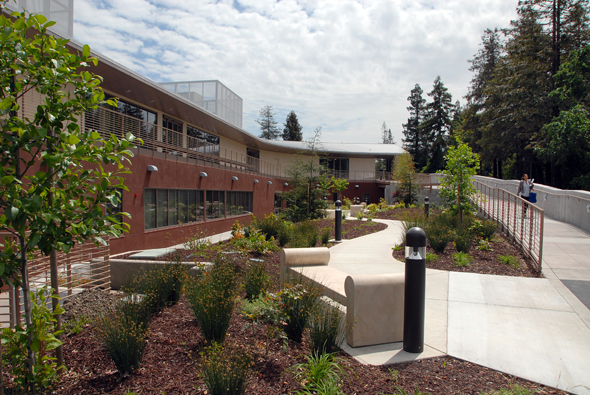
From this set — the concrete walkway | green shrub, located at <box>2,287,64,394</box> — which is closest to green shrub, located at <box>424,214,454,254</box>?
the concrete walkway

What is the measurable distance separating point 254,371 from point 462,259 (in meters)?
6.58

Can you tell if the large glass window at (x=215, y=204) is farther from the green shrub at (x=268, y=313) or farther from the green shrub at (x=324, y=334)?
the green shrub at (x=324, y=334)

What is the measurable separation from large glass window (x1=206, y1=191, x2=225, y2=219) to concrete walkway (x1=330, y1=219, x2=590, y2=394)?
10957 mm

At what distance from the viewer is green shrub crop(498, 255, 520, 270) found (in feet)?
27.1

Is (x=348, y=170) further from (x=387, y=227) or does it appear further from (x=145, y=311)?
(x=145, y=311)

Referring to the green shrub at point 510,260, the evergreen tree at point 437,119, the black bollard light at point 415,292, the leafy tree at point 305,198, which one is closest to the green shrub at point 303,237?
the green shrub at point 510,260

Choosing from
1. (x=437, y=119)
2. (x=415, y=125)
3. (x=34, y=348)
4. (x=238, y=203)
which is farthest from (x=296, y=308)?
(x=415, y=125)

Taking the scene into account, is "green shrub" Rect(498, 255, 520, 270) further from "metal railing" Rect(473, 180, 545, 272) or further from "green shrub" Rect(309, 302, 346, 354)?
"green shrub" Rect(309, 302, 346, 354)

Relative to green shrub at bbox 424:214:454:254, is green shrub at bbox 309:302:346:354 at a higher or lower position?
lower

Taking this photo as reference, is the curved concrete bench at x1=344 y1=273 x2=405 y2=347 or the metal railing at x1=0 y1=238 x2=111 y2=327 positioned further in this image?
the curved concrete bench at x1=344 y1=273 x2=405 y2=347

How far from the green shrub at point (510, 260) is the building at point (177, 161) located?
30.1ft

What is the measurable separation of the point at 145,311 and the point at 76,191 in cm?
203

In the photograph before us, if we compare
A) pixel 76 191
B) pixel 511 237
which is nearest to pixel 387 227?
pixel 511 237

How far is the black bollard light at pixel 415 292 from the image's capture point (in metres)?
4.12
